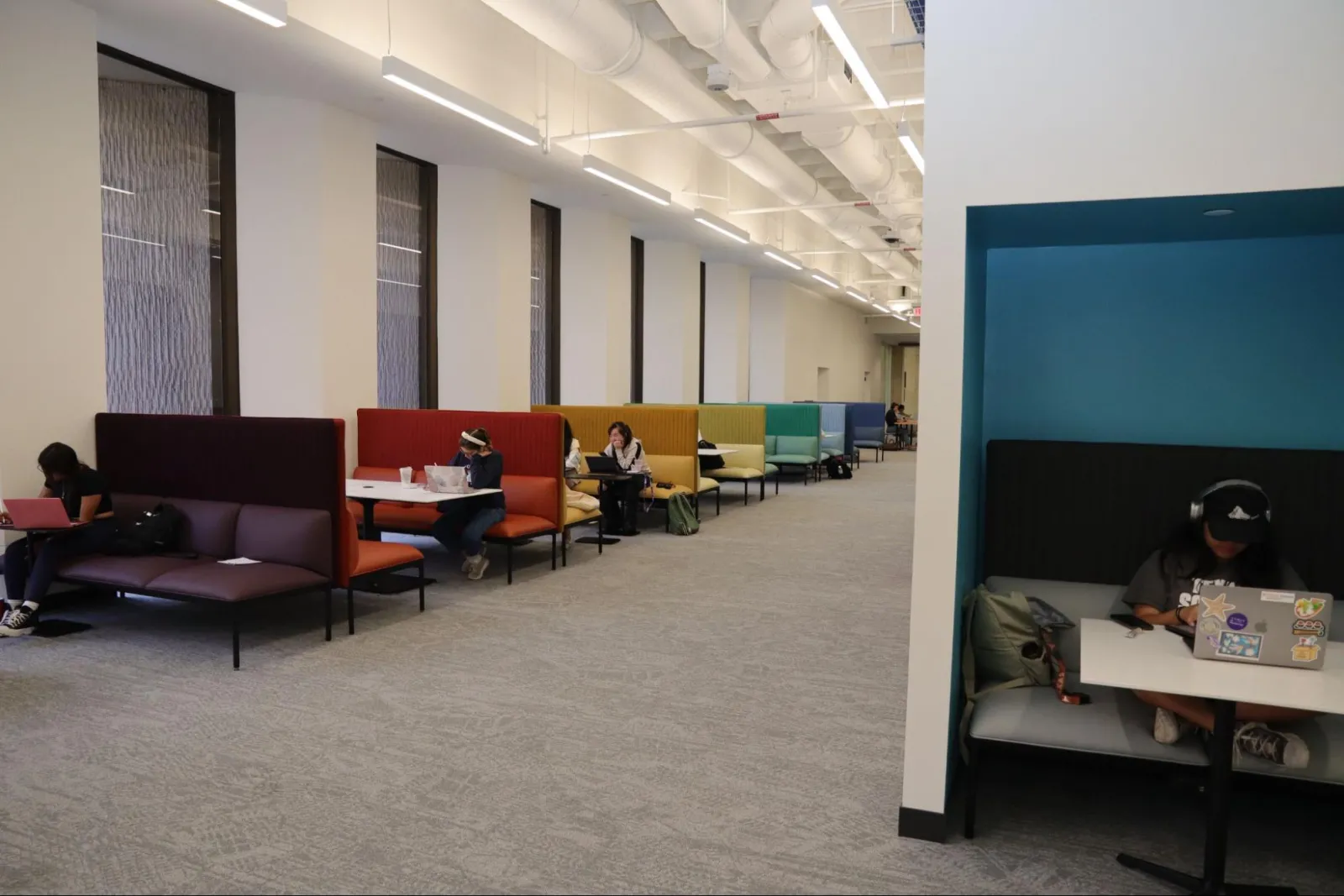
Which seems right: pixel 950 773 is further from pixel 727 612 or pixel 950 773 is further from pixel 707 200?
pixel 707 200

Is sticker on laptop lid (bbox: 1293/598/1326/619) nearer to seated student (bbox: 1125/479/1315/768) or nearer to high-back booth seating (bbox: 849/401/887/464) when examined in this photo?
seated student (bbox: 1125/479/1315/768)

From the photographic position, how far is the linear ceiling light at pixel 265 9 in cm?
520

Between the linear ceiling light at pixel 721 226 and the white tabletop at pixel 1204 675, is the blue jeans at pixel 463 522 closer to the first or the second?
the white tabletop at pixel 1204 675

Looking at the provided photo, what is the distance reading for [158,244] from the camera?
24.6 ft

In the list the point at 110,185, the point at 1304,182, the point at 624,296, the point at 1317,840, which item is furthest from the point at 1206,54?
the point at 624,296

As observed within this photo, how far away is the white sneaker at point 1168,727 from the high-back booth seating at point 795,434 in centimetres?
1122

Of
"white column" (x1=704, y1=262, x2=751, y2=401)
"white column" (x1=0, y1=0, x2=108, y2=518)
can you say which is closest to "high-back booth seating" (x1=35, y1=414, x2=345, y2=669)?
"white column" (x1=0, y1=0, x2=108, y2=518)

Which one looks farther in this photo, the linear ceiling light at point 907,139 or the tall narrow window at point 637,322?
the tall narrow window at point 637,322

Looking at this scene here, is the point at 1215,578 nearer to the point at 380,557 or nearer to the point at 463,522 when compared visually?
the point at 380,557

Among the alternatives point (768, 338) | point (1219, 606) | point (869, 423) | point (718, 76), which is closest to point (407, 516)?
point (718, 76)

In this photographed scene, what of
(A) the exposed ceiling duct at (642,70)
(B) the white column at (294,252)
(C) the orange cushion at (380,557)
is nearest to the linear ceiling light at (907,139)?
(A) the exposed ceiling duct at (642,70)

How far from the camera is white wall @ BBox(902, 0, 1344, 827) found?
8.43 ft

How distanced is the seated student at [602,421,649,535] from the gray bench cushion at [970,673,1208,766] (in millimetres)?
6050

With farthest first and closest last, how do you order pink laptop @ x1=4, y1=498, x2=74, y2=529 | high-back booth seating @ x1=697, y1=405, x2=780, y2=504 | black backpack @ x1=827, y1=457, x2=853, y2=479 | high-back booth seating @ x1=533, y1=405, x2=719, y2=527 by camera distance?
1. black backpack @ x1=827, y1=457, x2=853, y2=479
2. high-back booth seating @ x1=697, y1=405, x2=780, y2=504
3. high-back booth seating @ x1=533, y1=405, x2=719, y2=527
4. pink laptop @ x1=4, y1=498, x2=74, y2=529
